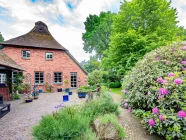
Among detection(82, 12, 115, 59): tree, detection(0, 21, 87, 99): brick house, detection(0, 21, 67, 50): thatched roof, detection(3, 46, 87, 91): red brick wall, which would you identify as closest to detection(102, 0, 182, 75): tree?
detection(3, 46, 87, 91): red brick wall

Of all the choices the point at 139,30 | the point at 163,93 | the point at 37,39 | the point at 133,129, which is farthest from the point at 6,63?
the point at 139,30

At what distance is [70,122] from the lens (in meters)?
2.58

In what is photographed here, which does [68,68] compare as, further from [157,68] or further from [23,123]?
[157,68]

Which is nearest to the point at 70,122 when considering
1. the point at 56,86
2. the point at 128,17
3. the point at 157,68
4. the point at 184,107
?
the point at 184,107

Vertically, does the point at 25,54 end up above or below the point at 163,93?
above

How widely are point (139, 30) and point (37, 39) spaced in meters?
11.5

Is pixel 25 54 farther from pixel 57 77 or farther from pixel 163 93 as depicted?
pixel 163 93

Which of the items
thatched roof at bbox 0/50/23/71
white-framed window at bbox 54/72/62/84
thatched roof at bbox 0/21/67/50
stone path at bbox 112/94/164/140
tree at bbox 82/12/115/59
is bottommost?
stone path at bbox 112/94/164/140

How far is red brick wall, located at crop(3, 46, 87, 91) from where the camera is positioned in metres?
14.0

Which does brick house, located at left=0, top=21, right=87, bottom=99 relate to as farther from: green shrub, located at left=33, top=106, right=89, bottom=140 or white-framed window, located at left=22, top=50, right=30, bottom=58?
green shrub, located at left=33, top=106, right=89, bottom=140

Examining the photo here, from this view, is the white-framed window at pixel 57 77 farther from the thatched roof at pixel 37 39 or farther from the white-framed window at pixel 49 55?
the thatched roof at pixel 37 39

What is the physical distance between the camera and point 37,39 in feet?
50.2

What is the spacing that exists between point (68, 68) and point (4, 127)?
11442 mm

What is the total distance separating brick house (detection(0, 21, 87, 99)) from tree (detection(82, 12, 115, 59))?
11.2 m
